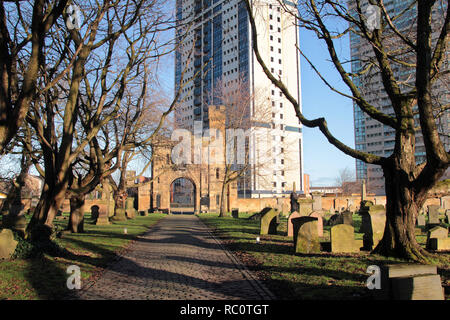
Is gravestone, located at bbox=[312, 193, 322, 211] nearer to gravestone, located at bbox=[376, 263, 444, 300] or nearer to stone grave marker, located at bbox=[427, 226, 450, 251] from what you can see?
stone grave marker, located at bbox=[427, 226, 450, 251]

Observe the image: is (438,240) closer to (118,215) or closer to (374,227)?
(374,227)

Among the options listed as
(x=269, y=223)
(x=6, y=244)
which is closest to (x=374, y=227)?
(x=269, y=223)

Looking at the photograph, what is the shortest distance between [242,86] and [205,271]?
2652 centimetres

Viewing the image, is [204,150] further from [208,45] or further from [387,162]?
[208,45]

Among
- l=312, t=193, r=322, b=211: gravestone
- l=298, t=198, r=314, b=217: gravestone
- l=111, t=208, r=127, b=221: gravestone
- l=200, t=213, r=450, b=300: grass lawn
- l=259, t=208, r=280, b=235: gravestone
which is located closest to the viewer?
l=200, t=213, r=450, b=300: grass lawn

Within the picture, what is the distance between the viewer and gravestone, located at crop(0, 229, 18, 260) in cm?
897

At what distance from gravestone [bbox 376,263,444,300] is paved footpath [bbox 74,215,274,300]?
A: 1.84 m

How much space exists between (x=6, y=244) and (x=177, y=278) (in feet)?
16.2

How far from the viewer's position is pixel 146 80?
13539 mm

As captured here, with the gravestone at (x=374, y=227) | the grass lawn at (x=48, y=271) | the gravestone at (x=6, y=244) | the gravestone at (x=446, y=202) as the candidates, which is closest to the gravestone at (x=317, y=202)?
the gravestone at (x=446, y=202)

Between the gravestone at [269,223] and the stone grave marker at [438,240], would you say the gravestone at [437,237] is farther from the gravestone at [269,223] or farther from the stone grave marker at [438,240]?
the gravestone at [269,223]

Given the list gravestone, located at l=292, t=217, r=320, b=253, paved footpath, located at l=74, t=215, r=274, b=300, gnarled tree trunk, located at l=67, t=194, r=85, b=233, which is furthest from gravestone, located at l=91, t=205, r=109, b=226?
gravestone, located at l=292, t=217, r=320, b=253

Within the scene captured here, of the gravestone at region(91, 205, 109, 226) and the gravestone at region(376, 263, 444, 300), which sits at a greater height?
the gravestone at region(376, 263, 444, 300)
